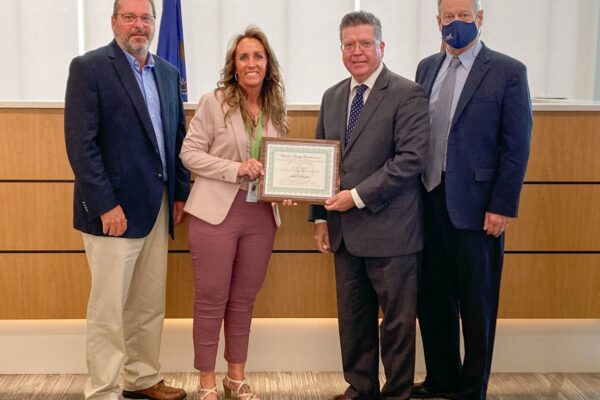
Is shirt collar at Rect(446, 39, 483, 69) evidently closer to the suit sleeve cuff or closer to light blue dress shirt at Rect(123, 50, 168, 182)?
the suit sleeve cuff

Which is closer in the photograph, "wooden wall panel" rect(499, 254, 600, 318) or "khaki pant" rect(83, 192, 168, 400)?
"khaki pant" rect(83, 192, 168, 400)

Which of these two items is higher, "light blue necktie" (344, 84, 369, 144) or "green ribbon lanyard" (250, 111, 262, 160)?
"light blue necktie" (344, 84, 369, 144)

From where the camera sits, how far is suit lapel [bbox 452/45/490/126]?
2857 millimetres

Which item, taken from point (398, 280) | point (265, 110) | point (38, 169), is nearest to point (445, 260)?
point (398, 280)

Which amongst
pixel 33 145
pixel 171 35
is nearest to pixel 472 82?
pixel 33 145

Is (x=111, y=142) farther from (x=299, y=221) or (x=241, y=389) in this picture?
(x=241, y=389)

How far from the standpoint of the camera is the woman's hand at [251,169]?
287 centimetres

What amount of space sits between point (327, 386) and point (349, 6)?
13.0ft

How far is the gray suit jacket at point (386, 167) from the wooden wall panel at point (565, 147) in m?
0.89

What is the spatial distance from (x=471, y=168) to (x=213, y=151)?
3.58 ft

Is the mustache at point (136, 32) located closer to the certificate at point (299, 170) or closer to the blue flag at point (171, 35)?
the certificate at point (299, 170)

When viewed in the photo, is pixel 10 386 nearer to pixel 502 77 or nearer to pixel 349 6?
pixel 502 77

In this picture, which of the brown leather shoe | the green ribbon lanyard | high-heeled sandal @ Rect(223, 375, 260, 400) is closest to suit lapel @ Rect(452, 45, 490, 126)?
the green ribbon lanyard

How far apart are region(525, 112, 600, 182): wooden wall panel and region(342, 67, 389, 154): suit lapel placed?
102cm
